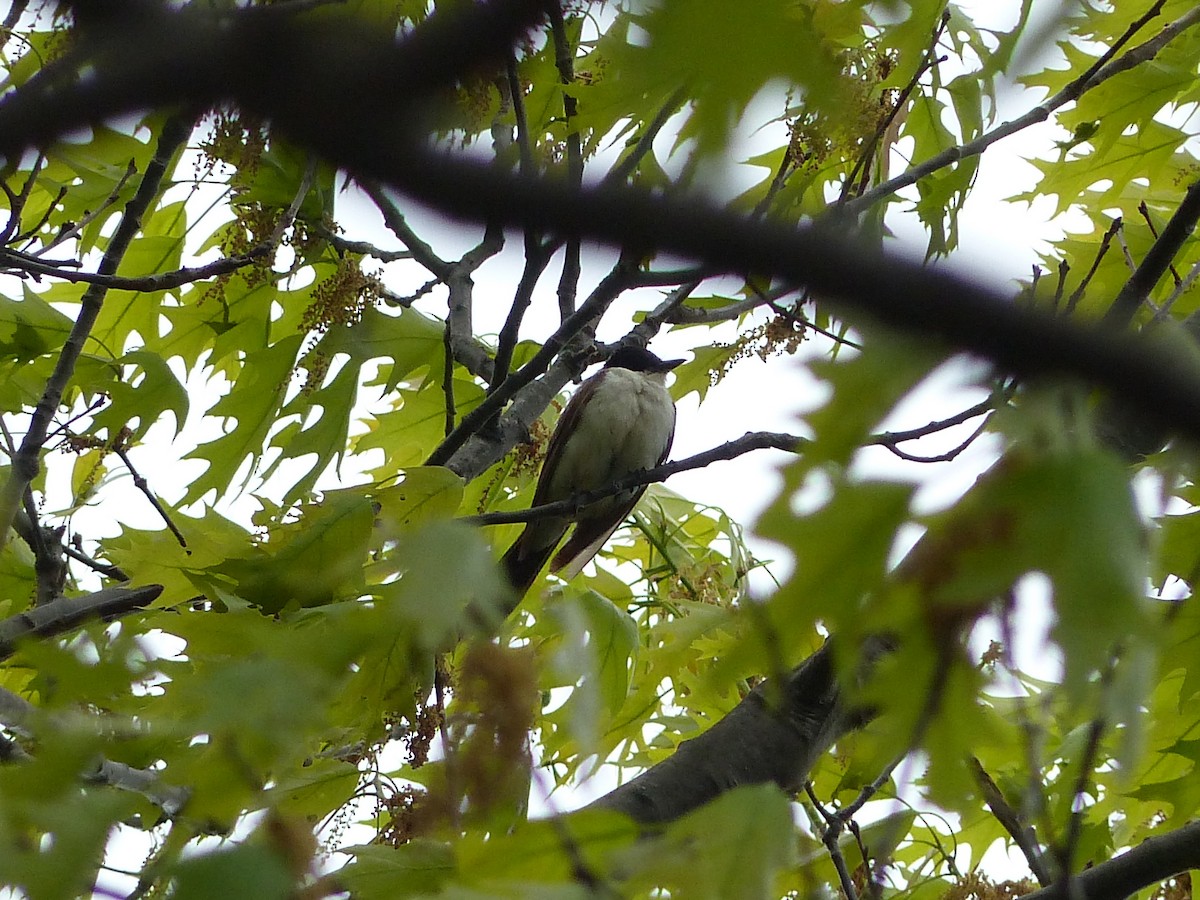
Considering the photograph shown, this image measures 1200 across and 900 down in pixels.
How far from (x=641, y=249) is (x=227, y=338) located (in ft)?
11.7

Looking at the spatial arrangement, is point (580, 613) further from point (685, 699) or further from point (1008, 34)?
point (1008, 34)

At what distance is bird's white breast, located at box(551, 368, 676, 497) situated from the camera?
20.5 ft

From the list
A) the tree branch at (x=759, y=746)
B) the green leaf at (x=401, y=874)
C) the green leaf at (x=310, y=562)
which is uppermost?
the green leaf at (x=310, y=562)

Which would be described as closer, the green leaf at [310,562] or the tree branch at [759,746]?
the green leaf at [310,562]

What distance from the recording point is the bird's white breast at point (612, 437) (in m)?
6.26

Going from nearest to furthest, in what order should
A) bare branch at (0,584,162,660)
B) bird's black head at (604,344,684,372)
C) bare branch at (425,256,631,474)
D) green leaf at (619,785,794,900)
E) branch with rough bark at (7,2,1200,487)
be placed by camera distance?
1. branch with rough bark at (7,2,1200,487)
2. green leaf at (619,785,794,900)
3. bare branch at (0,584,162,660)
4. bare branch at (425,256,631,474)
5. bird's black head at (604,344,684,372)

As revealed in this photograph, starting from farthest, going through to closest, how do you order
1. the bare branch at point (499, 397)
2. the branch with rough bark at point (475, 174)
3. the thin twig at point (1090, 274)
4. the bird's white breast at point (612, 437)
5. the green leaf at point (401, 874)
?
1. the bird's white breast at point (612, 437)
2. the bare branch at point (499, 397)
3. the thin twig at point (1090, 274)
4. the green leaf at point (401, 874)
5. the branch with rough bark at point (475, 174)

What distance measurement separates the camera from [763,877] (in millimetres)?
1096

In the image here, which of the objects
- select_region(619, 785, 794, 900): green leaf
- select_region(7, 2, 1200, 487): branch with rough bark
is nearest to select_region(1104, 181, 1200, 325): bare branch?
select_region(619, 785, 794, 900): green leaf

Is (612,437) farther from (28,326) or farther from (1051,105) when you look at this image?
(1051,105)

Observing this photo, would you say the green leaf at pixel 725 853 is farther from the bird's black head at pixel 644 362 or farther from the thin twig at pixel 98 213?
the bird's black head at pixel 644 362

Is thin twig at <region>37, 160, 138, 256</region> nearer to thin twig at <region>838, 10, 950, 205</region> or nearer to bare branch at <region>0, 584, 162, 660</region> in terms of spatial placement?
bare branch at <region>0, 584, 162, 660</region>

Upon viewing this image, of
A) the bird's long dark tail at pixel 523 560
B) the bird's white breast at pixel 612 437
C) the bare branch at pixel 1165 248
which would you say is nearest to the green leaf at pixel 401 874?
the bare branch at pixel 1165 248

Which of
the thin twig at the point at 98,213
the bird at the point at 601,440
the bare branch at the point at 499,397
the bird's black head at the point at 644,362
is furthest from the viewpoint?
→ the bird's black head at the point at 644,362
